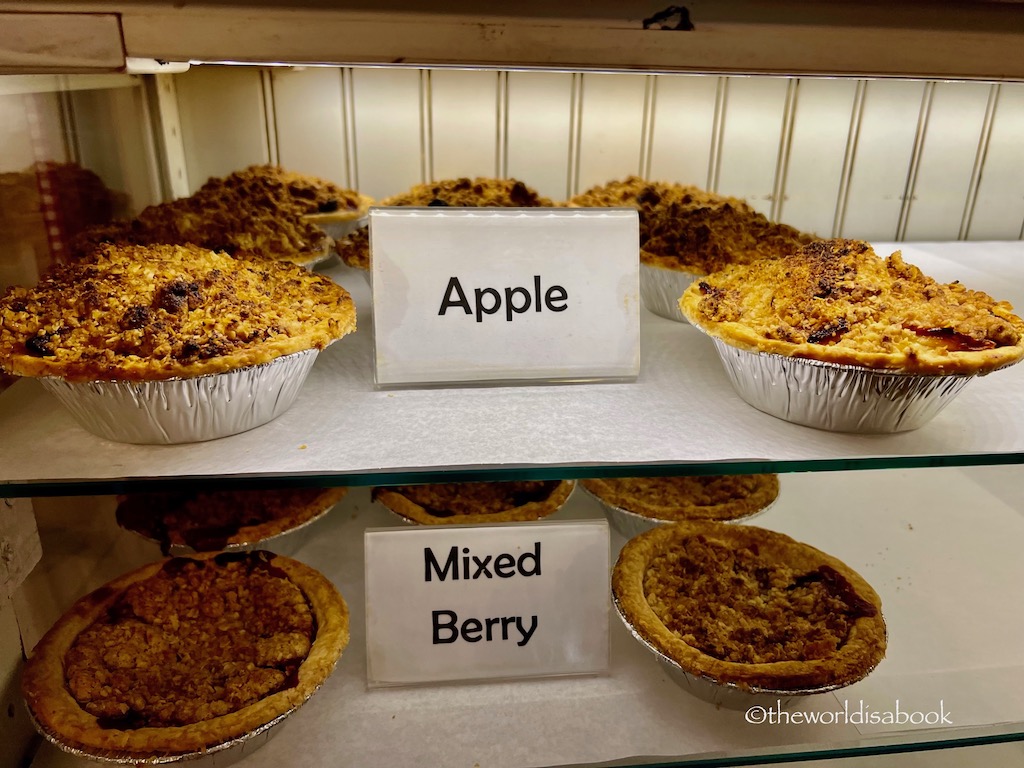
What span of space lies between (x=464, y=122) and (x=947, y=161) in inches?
43.9

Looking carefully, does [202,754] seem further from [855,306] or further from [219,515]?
[855,306]

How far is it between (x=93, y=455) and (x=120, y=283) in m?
0.24

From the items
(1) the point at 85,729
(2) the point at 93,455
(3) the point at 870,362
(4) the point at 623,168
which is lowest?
(1) the point at 85,729

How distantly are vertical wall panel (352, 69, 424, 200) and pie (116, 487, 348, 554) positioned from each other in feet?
2.44

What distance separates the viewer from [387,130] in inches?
66.4

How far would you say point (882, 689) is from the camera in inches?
48.7

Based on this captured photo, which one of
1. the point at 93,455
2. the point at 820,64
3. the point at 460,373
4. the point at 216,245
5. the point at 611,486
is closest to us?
the point at 820,64

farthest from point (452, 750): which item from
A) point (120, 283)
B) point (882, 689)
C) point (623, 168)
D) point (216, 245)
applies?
point (623, 168)

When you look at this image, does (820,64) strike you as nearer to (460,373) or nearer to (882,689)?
(460,373)

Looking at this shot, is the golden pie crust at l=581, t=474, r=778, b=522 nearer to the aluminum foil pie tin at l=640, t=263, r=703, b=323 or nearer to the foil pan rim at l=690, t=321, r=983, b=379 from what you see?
the aluminum foil pie tin at l=640, t=263, r=703, b=323

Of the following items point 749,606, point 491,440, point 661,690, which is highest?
point 491,440

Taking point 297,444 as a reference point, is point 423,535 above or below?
below

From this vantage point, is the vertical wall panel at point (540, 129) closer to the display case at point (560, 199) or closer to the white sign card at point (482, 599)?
the display case at point (560, 199)

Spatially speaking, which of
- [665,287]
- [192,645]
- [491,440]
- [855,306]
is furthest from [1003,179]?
[192,645]
